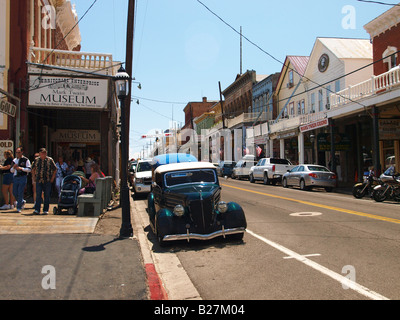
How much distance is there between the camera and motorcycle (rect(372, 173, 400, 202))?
1570 cm

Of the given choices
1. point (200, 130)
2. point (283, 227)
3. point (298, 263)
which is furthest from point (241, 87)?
point (298, 263)

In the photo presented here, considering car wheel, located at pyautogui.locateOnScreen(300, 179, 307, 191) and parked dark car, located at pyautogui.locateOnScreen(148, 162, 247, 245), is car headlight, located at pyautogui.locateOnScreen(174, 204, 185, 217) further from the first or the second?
car wheel, located at pyautogui.locateOnScreen(300, 179, 307, 191)

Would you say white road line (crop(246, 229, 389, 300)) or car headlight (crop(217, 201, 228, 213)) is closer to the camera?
white road line (crop(246, 229, 389, 300))

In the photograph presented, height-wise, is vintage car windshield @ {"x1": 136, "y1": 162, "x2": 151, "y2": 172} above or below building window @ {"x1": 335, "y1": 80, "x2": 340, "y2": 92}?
below

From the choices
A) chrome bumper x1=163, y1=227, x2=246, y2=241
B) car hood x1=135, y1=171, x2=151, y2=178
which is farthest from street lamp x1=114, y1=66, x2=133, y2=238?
car hood x1=135, y1=171, x2=151, y2=178

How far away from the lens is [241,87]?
173ft

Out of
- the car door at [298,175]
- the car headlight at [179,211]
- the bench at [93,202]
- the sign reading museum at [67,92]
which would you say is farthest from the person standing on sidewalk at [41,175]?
the car door at [298,175]

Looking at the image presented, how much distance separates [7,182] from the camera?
11203 millimetres

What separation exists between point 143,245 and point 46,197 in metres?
3.98

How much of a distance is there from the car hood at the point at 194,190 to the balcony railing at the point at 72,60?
985 centimetres

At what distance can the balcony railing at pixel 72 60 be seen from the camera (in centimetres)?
1598

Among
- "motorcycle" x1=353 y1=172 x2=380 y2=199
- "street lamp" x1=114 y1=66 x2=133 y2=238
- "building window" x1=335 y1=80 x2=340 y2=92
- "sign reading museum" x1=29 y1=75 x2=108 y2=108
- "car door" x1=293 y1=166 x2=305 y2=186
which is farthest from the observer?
"building window" x1=335 y1=80 x2=340 y2=92

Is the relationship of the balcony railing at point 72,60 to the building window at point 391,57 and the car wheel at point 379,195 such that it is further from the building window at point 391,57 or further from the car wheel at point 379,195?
the building window at point 391,57

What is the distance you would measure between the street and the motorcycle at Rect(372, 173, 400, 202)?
482cm
